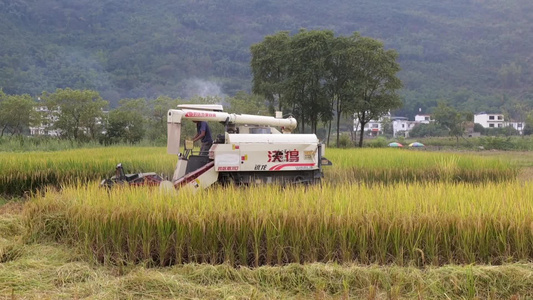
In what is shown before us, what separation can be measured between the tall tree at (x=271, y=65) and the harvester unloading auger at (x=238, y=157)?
24.7 metres

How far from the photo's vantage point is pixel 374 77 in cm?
3428

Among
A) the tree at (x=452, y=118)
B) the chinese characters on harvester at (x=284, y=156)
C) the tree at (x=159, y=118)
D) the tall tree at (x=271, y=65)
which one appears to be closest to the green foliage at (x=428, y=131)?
the tree at (x=452, y=118)

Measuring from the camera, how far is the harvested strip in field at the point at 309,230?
18.4 ft

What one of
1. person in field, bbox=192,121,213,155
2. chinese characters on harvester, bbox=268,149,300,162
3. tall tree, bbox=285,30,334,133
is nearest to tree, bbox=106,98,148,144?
tall tree, bbox=285,30,334,133

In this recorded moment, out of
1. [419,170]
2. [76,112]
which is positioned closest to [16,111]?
[76,112]

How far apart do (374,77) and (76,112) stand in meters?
21.3

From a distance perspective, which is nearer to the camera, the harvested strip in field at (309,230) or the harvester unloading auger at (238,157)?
the harvested strip in field at (309,230)

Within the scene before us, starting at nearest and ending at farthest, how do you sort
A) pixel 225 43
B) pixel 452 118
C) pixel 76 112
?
pixel 76 112 → pixel 452 118 → pixel 225 43

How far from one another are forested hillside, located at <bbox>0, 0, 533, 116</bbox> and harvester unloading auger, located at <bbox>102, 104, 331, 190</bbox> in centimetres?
9132

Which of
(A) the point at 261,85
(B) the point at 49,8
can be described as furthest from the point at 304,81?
(B) the point at 49,8

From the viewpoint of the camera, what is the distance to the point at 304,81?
33.3 metres

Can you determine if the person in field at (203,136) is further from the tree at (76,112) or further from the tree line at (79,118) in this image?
the tree at (76,112)

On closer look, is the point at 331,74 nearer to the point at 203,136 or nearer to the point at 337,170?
the point at 337,170

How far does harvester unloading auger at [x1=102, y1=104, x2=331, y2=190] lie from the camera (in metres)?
8.79
